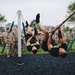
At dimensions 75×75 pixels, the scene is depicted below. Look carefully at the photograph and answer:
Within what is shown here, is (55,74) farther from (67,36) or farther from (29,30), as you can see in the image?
(67,36)

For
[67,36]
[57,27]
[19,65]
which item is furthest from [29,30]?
[67,36]

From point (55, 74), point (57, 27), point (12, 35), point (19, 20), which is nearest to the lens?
point (57, 27)

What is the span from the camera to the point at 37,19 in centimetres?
1047

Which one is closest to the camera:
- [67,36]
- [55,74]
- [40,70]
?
[55,74]

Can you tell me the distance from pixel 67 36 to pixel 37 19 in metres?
11.0

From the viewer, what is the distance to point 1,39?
2480 centimetres

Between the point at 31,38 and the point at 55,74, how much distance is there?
1.75 m

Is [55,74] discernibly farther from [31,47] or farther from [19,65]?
[19,65]

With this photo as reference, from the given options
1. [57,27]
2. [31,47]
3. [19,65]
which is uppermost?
[57,27]

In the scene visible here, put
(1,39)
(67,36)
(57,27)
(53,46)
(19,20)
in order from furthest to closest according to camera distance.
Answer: (1,39) < (67,36) < (19,20) < (53,46) < (57,27)

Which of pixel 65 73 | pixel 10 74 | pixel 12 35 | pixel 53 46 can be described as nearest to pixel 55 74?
pixel 65 73

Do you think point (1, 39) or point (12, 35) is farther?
point (1, 39)

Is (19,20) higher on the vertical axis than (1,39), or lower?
higher

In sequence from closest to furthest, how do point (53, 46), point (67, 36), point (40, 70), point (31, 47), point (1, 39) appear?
1. point (53, 46)
2. point (31, 47)
3. point (40, 70)
4. point (67, 36)
5. point (1, 39)
